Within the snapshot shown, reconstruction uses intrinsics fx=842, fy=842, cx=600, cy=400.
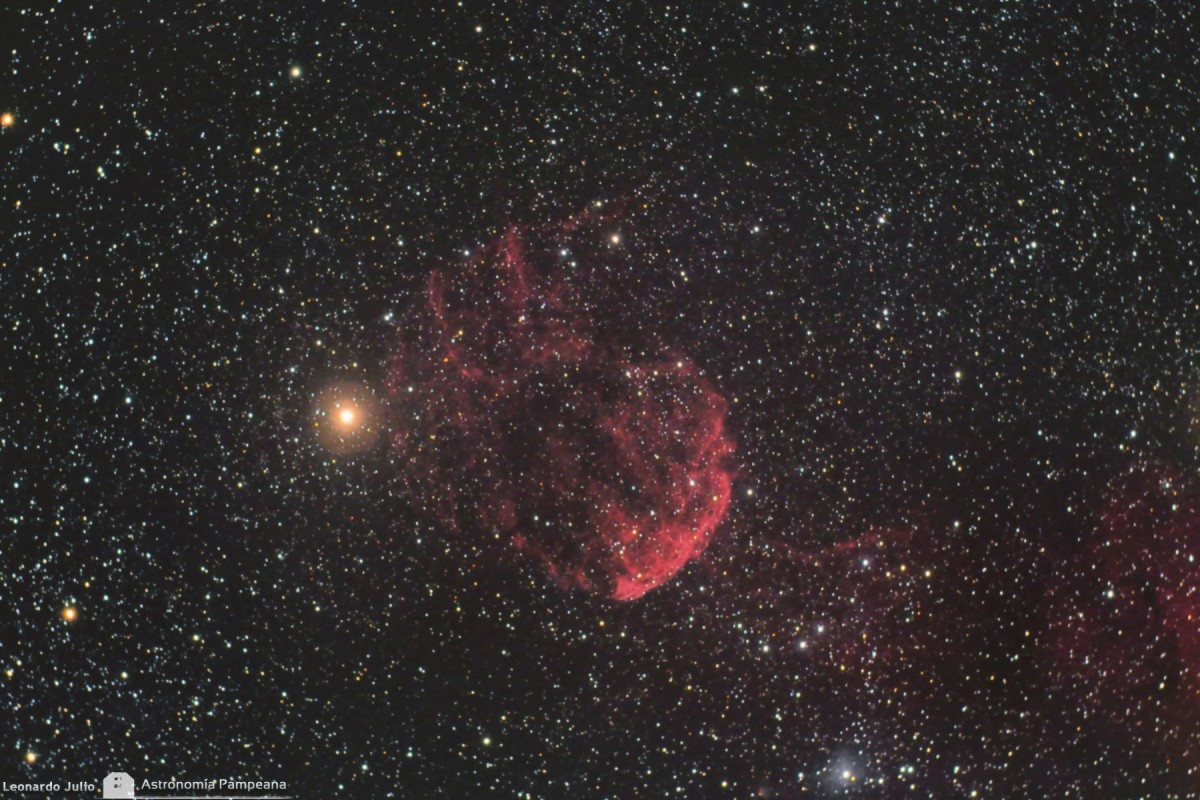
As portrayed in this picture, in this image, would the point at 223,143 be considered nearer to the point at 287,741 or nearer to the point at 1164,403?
the point at 287,741

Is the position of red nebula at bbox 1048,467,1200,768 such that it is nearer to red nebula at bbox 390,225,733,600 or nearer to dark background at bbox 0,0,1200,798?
dark background at bbox 0,0,1200,798

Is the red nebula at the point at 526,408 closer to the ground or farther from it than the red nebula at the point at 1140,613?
farther from it

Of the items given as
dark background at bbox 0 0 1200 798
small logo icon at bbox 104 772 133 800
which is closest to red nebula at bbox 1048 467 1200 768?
dark background at bbox 0 0 1200 798

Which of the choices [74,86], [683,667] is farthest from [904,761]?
[74,86]

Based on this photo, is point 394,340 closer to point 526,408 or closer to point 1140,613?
point 526,408

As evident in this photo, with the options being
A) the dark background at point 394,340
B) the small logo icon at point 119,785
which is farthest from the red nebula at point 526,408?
the small logo icon at point 119,785

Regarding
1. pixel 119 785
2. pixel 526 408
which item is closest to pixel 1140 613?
pixel 526 408

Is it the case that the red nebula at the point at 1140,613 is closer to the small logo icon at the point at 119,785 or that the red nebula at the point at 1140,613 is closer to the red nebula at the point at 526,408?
the red nebula at the point at 526,408
